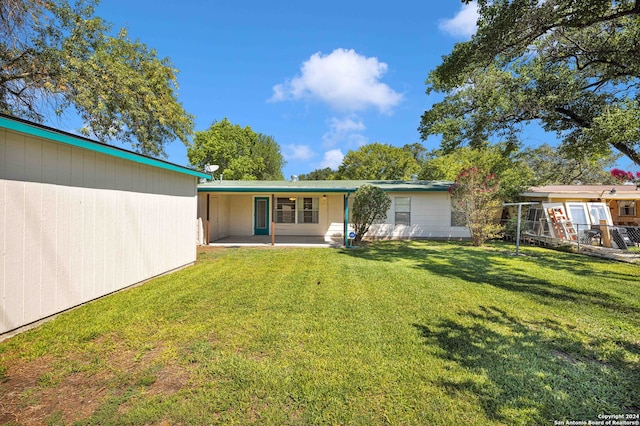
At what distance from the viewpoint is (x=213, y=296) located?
5074mm

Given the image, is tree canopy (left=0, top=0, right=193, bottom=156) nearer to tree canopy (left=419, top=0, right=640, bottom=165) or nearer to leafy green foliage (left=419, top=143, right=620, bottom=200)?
tree canopy (left=419, top=0, right=640, bottom=165)

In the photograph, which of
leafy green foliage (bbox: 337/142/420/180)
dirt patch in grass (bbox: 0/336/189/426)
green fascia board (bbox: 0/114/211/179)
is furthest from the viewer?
leafy green foliage (bbox: 337/142/420/180)

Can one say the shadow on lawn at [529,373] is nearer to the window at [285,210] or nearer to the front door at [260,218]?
the window at [285,210]

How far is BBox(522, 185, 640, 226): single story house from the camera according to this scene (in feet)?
40.8

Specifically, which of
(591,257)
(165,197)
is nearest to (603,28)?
(591,257)

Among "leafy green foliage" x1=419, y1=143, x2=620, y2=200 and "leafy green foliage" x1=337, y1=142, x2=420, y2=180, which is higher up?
"leafy green foliage" x1=337, y1=142, x2=420, y2=180

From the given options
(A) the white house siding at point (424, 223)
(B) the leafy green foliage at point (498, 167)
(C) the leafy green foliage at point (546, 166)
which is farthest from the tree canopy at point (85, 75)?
(C) the leafy green foliage at point (546, 166)

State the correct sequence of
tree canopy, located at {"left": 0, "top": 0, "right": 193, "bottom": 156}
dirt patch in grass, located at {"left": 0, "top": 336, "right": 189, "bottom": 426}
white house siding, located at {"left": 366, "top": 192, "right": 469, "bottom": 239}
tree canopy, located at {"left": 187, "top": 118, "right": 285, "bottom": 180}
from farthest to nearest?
1. tree canopy, located at {"left": 187, "top": 118, "right": 285, "bottom": 180}
2. white house siding, located at {"left": 366, "top": 192, "right": 469, "bottom": 239}
3. tree canopy, located at {"left": 0, "top": 0, "right": 193, "bottom": 156}
4. dirt patch in grass, located at {"left": 0, "top": 336, "right": 189, "bottom": 426}

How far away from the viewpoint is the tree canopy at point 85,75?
24.9 feet

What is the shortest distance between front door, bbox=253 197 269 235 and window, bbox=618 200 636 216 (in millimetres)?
19355

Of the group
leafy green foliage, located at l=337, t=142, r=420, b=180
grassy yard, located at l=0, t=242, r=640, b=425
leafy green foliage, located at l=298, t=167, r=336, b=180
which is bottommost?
grassy yard, located at l=0, t=242, r=640, b=425

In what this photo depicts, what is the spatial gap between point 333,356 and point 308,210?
34.8 ft

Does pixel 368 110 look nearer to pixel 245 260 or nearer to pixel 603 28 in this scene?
pixel 603 28

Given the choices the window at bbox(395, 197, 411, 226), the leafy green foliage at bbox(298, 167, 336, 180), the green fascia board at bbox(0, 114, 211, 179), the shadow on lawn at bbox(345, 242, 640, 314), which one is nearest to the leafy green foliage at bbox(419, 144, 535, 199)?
the window at bbox(395, 197, 411, 226)
